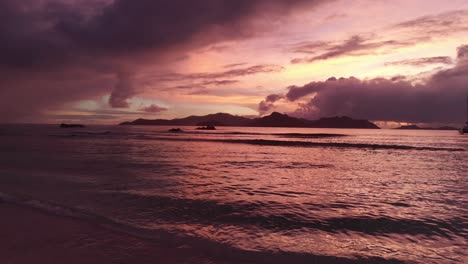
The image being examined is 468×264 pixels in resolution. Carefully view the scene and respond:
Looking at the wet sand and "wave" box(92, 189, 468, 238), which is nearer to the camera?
the wet sand

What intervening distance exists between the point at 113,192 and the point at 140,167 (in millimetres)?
9985

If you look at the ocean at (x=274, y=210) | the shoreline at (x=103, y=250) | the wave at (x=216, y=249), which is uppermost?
the shoreline at (x=103, y=250)

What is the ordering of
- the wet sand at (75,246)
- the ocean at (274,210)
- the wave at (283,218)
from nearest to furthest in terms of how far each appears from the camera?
the wet sand at (75,246) → the ocean at (274,210) → the wave at (283,218)

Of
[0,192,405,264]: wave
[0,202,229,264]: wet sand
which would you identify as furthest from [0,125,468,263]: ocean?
[0,202,229,264]: wet sand

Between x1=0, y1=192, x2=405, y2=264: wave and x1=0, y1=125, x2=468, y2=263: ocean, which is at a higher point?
x1=0, y1=192, x2=405, y2=264: wave

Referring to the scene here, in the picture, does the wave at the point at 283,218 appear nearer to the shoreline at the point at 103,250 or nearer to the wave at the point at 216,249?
the wave at the point at 216,249

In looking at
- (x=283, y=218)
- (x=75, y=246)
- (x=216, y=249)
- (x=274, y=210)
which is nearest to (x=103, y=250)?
(x=75, y=246)

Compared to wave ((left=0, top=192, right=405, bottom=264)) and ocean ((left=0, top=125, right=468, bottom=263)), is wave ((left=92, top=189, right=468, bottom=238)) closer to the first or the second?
ocean ((left=0, top=125, right=468, bottom=263))

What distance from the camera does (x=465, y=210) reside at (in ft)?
40.7

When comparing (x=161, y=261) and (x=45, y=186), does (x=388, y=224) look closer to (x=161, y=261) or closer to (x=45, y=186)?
(x=161, y=261)

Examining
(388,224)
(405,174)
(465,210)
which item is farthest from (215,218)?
(405,174)

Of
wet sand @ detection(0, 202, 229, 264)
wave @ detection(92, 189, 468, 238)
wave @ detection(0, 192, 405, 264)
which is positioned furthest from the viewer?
wave @ detection(92, 189, 468, 238)

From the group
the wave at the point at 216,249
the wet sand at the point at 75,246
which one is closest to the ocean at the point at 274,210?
the wave at the point at 216,249

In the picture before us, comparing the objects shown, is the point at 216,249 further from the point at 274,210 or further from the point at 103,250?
the point at 274,210
